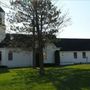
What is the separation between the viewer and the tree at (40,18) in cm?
3175

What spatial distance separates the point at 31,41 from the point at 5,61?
1827 centimetres

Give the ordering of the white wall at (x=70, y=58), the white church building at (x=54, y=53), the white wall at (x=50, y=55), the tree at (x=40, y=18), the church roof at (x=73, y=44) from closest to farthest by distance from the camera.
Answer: the tree at (x=40, y=18)
the white church building at (x=54, y=53)
the white wall at (x=50, y=55)
the white wall at (x=70, y=58)
the church roof at (x=73, y=44)

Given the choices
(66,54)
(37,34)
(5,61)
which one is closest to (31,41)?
(37,34)

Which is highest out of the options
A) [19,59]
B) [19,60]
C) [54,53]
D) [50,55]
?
[54,53]

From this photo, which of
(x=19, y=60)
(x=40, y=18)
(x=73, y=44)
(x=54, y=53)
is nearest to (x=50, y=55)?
(x=54, y=53)

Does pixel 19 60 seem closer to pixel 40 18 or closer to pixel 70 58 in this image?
pixel 70 58

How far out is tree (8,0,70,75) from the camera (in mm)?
31750

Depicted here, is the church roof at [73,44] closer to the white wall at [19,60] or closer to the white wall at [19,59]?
→ the white wall at [19,59]

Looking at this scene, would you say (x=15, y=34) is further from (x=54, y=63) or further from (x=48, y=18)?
(x=54, y=63)

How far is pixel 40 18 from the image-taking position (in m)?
32.2

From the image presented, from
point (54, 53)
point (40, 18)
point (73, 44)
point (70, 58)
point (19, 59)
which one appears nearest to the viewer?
point (40, 18)

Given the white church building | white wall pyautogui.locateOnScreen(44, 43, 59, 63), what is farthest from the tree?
white wall pyautogui.locateOnScreen(44, 43, 59, 63)

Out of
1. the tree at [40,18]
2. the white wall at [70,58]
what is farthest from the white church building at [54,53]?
the tree at [40,18]

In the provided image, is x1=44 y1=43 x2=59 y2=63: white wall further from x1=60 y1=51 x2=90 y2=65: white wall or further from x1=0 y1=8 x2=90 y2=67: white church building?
x1=60 y1=51 x2=90 y2=65: white wall
